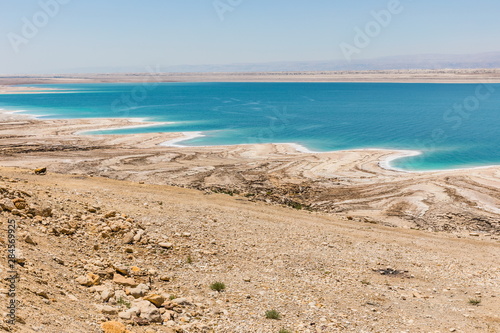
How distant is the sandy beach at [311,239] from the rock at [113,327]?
0.40 m

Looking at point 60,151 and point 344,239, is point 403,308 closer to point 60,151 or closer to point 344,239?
point 344,239

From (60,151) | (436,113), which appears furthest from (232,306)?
(436,113)

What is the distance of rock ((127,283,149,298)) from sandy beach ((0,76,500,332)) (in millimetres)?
790

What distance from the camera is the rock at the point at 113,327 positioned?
28.8ft

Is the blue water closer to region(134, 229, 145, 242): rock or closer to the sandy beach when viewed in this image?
the sandy beach

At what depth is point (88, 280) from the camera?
36.5ft

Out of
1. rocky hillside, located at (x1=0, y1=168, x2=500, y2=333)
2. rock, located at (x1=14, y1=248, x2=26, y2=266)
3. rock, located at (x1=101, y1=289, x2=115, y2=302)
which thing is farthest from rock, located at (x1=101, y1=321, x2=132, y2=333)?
rock, located at (x1=14, y1=248, x2=26, y2=266)

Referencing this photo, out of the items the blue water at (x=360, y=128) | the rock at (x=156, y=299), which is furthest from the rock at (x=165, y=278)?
the blue water at (x=360, y=128)

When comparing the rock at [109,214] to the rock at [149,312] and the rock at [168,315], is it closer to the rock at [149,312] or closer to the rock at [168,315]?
the rock at [149,312]

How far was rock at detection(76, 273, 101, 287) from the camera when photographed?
11.1m

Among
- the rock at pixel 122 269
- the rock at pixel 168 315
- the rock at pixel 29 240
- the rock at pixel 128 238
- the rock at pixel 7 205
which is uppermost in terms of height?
the rock at pixel 7 205

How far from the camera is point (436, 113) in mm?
85688

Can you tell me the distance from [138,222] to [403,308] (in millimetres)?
10081

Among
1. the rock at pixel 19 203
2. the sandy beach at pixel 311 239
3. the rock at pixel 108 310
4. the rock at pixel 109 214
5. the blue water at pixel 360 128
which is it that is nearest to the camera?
the rock at pixel 108 310
